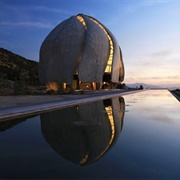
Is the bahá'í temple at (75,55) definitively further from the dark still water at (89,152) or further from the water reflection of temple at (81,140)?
the dark still water at (89,152)

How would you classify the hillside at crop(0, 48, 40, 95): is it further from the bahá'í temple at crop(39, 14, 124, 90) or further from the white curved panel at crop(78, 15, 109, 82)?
the white curved panel at crop(78, 15, 109, 82)

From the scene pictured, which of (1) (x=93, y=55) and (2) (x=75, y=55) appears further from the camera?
(1) (x=93, y=55)

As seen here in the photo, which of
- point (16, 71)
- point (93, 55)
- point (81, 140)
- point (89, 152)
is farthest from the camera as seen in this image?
point (16, 71)

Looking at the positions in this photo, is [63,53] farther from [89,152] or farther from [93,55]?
[89,152]

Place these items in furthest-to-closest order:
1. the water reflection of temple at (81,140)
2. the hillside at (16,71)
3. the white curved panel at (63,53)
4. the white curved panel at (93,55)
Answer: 1. the hillside at (16,71)
2. the white curved panel at (93,55)
3. the white curved panel at (63,53)
4. the water reflection of temple at (81,140)

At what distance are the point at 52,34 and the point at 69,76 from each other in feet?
34.3

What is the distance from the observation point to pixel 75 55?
38812 millimetres

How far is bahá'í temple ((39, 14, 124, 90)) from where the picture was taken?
3866cm

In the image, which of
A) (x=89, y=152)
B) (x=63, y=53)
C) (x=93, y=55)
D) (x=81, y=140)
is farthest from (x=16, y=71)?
(x=89, y=152)

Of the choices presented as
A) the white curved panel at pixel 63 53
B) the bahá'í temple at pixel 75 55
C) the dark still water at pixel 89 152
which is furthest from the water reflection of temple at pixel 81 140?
the white curved panel at pixel 63 53

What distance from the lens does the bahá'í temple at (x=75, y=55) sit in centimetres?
3866

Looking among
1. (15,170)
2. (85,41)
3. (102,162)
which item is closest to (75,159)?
(102,162)

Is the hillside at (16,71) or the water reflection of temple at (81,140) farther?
the hillside at (16,71)

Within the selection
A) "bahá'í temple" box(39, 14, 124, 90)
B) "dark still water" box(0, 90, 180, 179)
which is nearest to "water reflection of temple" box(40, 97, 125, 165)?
"dark still water" box(0, 90, 180, 179)
